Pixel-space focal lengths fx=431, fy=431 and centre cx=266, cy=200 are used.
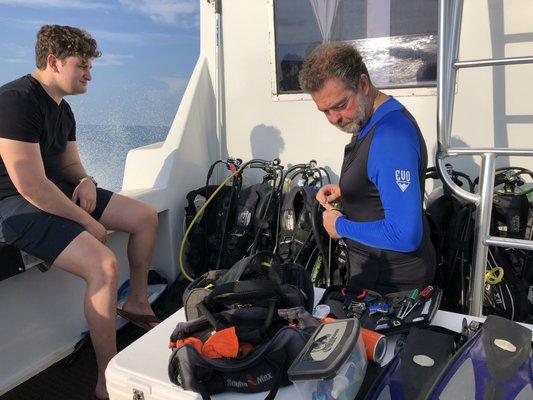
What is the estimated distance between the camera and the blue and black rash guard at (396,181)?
4.43ft

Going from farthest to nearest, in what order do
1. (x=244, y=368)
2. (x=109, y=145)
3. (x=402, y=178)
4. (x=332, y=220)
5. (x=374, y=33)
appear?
(x=109, y=145) → (x=374, y=33) → (x=332, y=220) → (x=402, y=178) → (x=244, y=368)

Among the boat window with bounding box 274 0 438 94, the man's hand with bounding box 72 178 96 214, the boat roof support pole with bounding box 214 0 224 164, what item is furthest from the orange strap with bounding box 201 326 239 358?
the boat roof support pole with bounding box 214 0 224 164

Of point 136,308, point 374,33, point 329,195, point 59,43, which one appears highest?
point 374,33

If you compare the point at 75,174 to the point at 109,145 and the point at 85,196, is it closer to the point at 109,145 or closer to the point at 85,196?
the point at 85,196

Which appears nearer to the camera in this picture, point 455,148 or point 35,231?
point 455,148

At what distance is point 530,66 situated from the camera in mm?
2311

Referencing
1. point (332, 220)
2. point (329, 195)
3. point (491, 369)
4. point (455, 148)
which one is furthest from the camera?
point (329, 195)

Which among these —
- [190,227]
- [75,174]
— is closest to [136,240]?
[75,174]

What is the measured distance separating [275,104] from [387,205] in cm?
179

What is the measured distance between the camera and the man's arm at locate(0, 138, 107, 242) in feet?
5.37

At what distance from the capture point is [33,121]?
1696 millimetres

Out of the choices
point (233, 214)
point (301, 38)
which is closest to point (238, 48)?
point (301, 38)

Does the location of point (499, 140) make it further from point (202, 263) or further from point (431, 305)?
point (202, 263)

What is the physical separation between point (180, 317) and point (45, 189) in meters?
0.92
